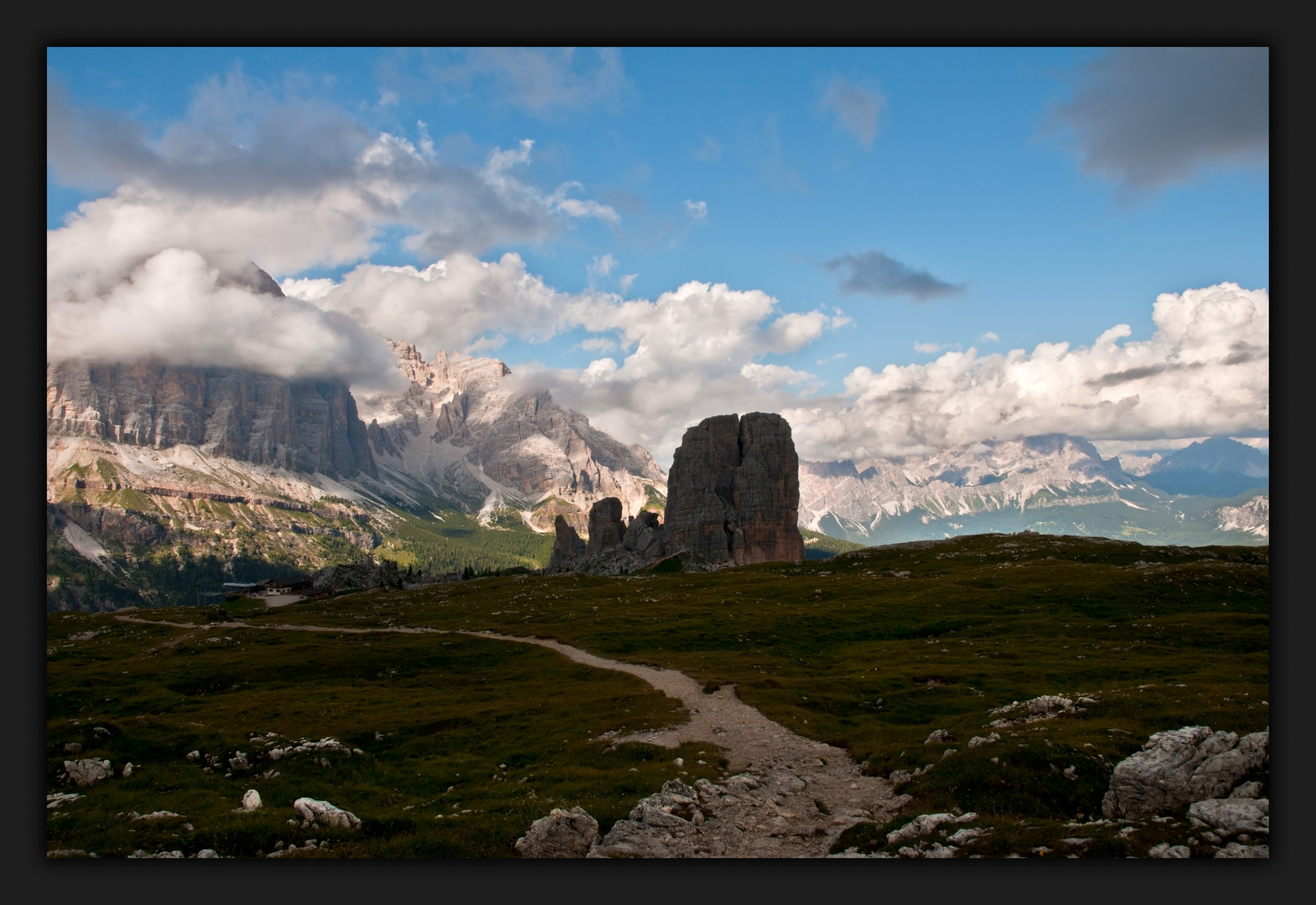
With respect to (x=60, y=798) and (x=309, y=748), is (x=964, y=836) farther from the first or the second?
(x=60, y=798)

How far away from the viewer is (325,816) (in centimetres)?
1850

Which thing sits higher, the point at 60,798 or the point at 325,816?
the point at 325,816

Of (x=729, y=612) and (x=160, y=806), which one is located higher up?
(x=160, y=806)

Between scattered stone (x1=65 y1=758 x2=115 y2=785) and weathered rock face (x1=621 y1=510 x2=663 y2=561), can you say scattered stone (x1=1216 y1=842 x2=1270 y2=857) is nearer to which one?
scattered stone (x1=65 y1=758 x2=115 y2=785)

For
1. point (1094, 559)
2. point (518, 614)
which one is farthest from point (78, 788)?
point (1094, 559)

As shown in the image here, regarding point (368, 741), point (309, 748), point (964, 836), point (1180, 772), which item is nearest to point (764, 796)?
point (964, 836)

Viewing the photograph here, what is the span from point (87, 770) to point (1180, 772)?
3493 cm

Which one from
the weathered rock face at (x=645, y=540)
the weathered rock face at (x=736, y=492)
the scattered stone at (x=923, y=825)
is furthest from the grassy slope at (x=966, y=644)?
the weathered rock face at (x=645, y=540)

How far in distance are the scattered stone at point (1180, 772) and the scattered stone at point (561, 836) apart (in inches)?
515

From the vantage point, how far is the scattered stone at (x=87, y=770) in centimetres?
2520

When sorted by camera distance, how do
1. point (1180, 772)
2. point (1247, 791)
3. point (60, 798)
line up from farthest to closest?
point (60, 798)
point (1180, 772)
point (1247, 791)

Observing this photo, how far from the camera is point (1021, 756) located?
20438 millimetres
